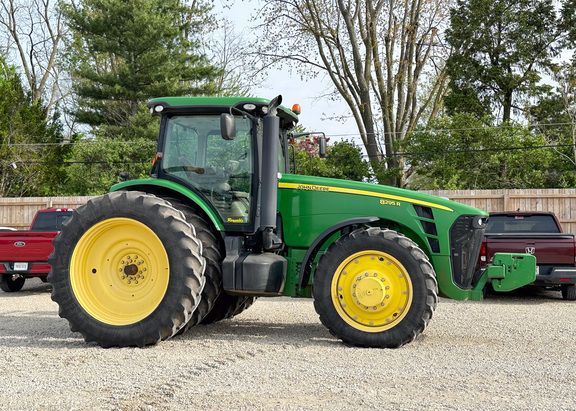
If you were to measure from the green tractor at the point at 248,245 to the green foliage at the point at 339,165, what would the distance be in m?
14.7

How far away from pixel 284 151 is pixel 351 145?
1561cm

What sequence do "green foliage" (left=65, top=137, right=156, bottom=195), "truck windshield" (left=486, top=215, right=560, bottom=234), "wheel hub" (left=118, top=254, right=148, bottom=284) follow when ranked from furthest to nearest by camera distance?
"green foliage" (left=65, top=137, right=156, bottom=195)
"truck windshield" (left=486, top=215, right=560, bottom=234)
"wheel hub" (left=118, top=254, right=148, bottom=284)

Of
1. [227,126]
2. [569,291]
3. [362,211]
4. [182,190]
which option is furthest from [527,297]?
[227,126]

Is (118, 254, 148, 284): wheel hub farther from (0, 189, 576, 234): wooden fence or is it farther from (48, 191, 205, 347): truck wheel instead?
(0, 189, 576, 234): wooden fence

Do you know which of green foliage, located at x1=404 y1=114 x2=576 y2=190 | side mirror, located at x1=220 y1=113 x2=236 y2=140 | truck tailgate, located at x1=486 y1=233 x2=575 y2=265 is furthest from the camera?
green foliage, located at x1=404 y1=114 x2=576 y2=190

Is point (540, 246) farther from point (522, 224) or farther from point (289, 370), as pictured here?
point (289, 370)

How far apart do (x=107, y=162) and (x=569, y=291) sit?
18.6 meters

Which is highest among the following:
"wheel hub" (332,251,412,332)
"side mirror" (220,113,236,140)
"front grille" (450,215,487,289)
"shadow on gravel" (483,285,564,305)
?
"side mirror" (220,113,236,140)

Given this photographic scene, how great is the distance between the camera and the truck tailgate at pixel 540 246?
10.1 m

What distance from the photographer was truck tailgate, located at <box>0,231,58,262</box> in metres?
11.2

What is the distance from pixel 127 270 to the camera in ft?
20.6

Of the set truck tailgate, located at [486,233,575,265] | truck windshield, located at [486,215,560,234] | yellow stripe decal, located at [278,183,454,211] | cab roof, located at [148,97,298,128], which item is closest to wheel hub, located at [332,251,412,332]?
yellow stripe decal, located at [278,183,454,211]

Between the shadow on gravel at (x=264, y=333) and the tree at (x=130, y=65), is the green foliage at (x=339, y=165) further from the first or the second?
the shadow on gravel at (x=264, y=333)

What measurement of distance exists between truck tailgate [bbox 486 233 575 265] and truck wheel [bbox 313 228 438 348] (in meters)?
4.99
